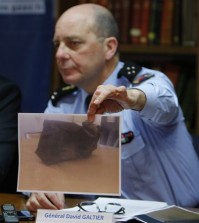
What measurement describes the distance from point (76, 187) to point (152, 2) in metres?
1.62

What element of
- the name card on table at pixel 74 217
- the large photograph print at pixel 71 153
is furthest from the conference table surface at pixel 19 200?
the name card on table at pixel 74 217

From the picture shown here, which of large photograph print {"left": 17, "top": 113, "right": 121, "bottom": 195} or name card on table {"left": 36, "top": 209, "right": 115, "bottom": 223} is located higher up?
large photograph print {"left": 17, "top": 113, "right": 121, "bottom": 195}

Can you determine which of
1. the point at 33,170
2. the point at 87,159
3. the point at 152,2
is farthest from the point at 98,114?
the point at 152,2

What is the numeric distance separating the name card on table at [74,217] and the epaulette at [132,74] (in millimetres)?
815

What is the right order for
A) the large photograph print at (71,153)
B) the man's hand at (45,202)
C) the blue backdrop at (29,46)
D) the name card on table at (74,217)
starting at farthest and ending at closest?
1. the blue backdrop at (29,46)
2. the man's hand at (45,202)
3. the large photograph print at (71,153)
4. the name card on table at (74,217)

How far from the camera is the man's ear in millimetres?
2240

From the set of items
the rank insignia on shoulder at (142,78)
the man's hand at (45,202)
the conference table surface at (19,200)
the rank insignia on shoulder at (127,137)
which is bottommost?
the conference table surface at (19,200)

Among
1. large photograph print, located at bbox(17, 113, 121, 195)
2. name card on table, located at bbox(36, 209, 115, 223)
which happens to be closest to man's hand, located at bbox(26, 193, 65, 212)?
large photograph print, located at bbox(17, 113, 121, 195)

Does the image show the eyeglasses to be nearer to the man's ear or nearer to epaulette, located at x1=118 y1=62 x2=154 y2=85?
epaulette, located at x1=118 y1=62 x2=154 y2=85

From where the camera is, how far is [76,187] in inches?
58.5

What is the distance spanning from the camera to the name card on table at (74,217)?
4.40ft

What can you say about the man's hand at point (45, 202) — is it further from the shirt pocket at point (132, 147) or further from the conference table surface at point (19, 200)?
the shirt pocket at point (132, 147)

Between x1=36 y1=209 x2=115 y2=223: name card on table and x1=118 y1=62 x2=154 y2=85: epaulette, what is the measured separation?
2.67 feet

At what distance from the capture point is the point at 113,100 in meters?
1.62
